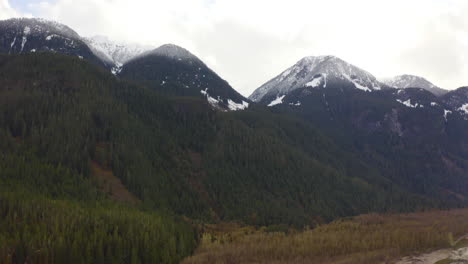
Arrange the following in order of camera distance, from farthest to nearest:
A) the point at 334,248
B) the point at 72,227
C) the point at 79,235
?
the point at 334,248
the point at 72,227
the point at 79,235

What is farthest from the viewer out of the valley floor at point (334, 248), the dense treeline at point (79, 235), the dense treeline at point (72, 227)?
the dense treeline at point (72, 227)

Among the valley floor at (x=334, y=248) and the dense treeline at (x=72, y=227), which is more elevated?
the dense treeline at (x=72, y=227)

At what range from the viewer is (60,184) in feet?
588

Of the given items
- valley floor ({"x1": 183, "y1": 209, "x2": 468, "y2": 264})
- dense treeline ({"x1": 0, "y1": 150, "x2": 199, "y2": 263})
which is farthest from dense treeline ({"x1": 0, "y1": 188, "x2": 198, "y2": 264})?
valley floor ({"x1": 183, "y1": 209, "x2": 468, "y2": 264})

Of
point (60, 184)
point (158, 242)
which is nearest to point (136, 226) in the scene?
point (158, 242)

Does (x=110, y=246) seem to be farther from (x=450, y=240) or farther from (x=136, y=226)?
(x=450, y=240)

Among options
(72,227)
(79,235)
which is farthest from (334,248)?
(72,227)

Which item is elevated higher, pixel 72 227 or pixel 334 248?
pixel 72 227

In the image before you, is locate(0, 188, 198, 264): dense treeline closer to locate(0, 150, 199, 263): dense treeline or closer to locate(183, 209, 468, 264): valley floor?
Result: locate(0, 150, 199, 263): dense treeline

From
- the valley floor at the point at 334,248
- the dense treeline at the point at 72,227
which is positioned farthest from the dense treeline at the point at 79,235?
the valley floor at the point at 334,248

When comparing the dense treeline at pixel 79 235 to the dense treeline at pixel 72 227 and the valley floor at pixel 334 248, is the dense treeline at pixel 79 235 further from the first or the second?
the valley floor at pixel 334 248

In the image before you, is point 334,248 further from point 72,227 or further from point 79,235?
point 72,227

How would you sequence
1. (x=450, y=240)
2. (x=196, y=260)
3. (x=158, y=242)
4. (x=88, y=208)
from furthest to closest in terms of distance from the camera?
(x=88, y=208) → (x=158, y=242) → (x=196, y=260) → (x=450, y=240)

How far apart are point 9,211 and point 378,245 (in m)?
124
